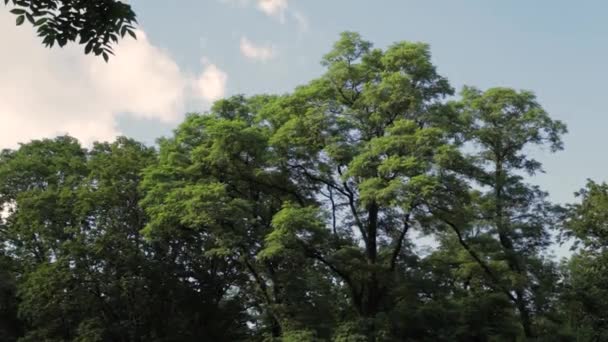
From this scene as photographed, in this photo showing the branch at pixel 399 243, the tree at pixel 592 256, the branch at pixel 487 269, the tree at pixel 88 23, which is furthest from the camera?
the branch at pixel 487 269

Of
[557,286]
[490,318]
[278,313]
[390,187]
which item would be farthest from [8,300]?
[557,286]

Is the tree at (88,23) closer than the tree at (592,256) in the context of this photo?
Yes

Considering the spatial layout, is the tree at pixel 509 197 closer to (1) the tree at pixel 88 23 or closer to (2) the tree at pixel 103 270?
(2) the tree at pixel 103 270

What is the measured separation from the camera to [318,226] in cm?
2253

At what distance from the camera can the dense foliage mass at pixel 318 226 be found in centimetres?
2280

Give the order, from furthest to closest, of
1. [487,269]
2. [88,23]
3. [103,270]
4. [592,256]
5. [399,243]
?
[103,270]
[487,269]
[399,243]
[592,256]
[88,23]

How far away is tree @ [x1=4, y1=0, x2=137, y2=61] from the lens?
6.04 m

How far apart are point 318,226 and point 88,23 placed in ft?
55.9

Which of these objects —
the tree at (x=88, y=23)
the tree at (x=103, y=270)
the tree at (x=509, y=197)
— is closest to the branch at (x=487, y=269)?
the tree at (x=509, y=197)

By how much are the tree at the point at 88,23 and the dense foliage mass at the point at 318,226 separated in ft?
52.2

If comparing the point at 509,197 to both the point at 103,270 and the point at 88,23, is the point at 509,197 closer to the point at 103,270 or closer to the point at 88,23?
the point at 103,270

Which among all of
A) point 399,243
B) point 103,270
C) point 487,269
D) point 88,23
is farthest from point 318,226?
point 88,23

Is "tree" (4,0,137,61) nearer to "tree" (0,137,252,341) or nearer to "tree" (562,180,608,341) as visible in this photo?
"tree" (562,180,608,341)

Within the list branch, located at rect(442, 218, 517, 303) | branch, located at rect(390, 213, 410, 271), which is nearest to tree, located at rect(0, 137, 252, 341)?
branch, located at rect(390, 213, 410, 271)
